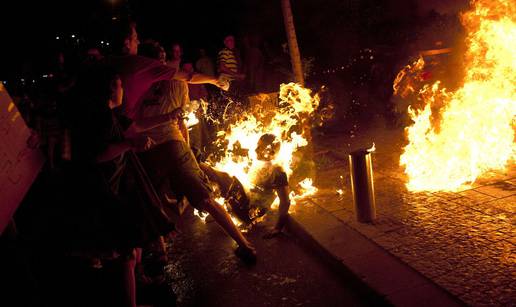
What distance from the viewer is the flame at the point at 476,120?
18.7 feet

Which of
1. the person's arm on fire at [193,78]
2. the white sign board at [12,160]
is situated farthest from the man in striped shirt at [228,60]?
the white sign board at [12,160]

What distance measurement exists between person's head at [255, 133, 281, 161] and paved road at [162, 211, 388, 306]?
102 cm

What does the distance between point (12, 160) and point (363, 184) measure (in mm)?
3668

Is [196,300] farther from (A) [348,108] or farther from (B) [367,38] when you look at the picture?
(B) [367,38]

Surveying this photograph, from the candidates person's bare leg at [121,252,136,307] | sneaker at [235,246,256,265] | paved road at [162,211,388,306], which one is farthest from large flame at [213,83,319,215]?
person's bare leg at [121,252,136,307]

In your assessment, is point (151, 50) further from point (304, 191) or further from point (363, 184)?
point (363, 184)

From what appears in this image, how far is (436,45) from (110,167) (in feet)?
30.2

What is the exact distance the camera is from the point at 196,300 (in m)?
3.96

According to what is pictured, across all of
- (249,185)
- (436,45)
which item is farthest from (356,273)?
(436,45)

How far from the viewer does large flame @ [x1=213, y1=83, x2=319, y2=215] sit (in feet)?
19.1

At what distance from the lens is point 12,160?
333cm

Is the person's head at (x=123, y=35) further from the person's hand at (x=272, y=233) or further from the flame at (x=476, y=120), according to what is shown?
the flame at (x=476, y=120)

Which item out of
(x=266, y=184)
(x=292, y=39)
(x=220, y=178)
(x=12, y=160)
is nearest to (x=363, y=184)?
(x=266, y=184)

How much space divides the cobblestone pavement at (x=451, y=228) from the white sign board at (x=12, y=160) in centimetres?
351
